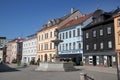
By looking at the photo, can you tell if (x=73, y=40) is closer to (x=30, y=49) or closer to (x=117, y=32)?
(x=117, y=32)

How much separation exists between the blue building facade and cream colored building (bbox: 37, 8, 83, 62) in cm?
388

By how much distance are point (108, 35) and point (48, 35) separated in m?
27.9

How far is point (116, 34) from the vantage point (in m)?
41.9

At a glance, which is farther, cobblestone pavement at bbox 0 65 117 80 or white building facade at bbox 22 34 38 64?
white building facade at bbox 22 34 38 64

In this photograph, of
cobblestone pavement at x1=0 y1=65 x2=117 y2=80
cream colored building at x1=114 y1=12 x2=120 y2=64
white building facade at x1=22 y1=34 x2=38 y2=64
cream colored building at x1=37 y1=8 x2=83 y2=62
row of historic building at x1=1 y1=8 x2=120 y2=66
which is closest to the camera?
cobblestone pavement at x1=0 y1=65 x2=117 y2=80

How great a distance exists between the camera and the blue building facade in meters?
53.8

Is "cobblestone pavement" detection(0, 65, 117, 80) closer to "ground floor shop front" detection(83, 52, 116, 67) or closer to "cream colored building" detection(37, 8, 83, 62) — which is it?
"ground floor shop front" detection(83, 52, 116, 67)

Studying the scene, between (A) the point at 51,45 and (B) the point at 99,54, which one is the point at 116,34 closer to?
(B) the point at 99,54

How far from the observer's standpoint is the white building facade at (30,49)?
3211 inches

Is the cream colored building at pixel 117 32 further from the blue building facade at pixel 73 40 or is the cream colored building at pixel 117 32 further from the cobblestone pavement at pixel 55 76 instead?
the cobblestone pavement at pixel 55 76

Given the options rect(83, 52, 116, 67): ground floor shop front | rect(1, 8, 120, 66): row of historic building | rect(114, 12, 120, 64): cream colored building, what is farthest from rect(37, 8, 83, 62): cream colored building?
rect(114, 12, 120, 64): cream colored building

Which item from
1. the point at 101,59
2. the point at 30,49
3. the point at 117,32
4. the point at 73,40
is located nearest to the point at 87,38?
the point at 73,40

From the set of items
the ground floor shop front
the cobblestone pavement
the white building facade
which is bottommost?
the cobblestone pavement

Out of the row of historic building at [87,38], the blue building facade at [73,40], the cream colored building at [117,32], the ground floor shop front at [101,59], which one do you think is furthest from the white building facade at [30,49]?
the cream colored building at [117,32]
